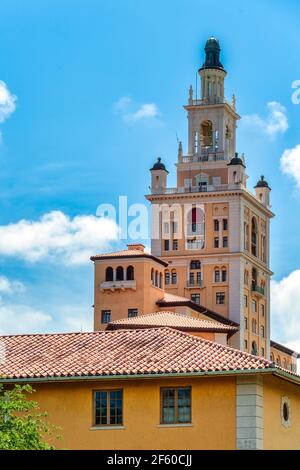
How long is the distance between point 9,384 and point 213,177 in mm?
108241

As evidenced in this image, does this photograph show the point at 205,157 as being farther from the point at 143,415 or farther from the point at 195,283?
the point at 143,415

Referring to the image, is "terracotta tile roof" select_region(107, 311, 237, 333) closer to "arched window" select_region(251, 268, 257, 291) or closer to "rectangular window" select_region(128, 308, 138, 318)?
"rectangular window" select_region(128, 308, 138, 318)

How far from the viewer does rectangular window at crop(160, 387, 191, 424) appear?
139 feet

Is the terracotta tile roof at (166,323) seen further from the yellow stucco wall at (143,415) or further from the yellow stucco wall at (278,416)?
the yellow stucco wall at (143,415)

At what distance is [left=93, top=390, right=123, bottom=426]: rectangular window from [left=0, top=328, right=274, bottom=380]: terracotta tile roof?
0.76 metres

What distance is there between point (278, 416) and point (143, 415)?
435cm

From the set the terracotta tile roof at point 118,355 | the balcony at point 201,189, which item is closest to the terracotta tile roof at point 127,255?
the balcony at point 201,189

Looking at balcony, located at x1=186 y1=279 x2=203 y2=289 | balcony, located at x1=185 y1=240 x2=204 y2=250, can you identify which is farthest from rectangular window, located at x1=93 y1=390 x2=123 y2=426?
balcony, located at x1=185 y1=240 x2=204 y2=250

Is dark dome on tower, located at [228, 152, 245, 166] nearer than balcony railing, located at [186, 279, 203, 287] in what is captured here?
No

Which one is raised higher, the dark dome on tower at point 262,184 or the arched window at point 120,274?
the dark dome on tower at point 262,184

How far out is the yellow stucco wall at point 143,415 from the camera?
42125 mm

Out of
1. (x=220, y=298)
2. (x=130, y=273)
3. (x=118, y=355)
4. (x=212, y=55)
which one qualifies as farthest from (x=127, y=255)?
(x=118, y=355)

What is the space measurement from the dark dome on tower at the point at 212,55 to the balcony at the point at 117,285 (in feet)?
147
